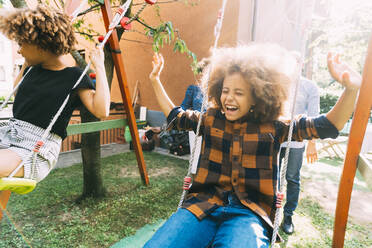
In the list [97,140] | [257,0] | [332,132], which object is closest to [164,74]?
[257,0]

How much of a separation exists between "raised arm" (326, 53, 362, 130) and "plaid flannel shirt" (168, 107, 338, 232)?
72 mm

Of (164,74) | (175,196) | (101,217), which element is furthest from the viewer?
(164,74)

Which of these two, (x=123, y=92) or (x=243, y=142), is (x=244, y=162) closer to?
(x=243, y=142)

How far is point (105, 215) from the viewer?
283 centimetres

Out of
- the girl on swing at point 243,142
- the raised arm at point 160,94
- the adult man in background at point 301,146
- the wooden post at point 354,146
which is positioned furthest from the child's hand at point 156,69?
the adult man in background at point 301,146

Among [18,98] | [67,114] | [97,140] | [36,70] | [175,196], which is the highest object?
[36,70]

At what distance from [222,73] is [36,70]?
50.7 inches

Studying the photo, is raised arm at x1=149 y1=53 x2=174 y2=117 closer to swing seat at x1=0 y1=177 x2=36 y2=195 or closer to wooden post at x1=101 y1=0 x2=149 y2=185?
swing seat at x1=0 y1=177 x2=36 y2=195

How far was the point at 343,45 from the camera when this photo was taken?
40.6 feet

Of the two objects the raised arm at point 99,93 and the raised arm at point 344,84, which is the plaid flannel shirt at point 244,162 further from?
the raised arm at point 99,93

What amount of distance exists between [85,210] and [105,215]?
298mm

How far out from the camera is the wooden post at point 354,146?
4.44ft

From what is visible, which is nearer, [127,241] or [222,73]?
[222,73]

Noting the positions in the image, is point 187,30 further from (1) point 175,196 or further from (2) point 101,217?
(2) point 101,217
